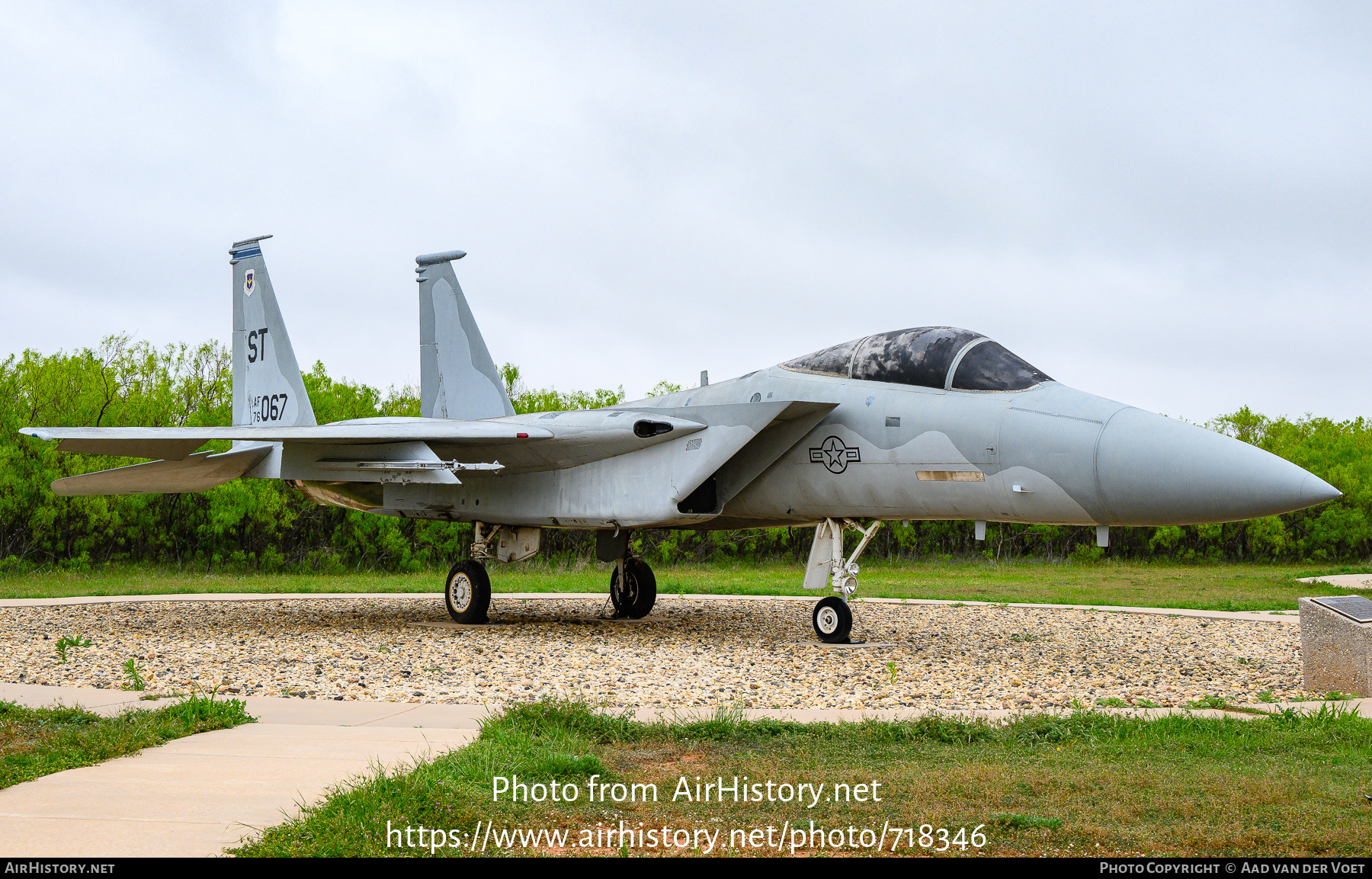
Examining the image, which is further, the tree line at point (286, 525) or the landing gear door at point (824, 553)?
the tree line at point (286, 525)

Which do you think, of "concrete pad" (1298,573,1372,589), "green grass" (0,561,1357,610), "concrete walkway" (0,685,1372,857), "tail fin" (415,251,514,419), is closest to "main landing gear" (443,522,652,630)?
"tail fin" (415,251,514,419)

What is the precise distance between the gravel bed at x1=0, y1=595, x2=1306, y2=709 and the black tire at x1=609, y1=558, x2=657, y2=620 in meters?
0.41

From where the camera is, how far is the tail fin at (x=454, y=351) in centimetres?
1538

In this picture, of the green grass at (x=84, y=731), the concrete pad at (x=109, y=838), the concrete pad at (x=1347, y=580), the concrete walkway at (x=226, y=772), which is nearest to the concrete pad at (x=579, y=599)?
the concrete walkway at (x=226, y=772)

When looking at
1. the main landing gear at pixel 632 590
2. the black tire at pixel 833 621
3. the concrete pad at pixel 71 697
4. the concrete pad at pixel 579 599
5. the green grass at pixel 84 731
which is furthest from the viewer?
the concrete pad at pixel 579 599

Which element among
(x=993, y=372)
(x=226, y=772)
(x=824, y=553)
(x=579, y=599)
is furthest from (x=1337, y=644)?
(x=579, y=599)

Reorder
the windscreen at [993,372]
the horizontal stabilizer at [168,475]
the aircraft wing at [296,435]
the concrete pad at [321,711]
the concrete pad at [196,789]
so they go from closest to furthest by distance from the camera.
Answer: the concrete pad at [196,789] < the concrete pad at [321,711] < the windscreen at [993,372] < the aircraft wing at [296,435] < the horizontal stabilizer at [168,475]

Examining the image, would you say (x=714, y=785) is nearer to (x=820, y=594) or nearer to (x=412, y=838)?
(x=412, y=838)

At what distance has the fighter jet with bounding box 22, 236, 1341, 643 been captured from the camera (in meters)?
8.54

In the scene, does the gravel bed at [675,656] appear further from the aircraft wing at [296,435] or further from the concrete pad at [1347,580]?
the concrete pad at [1347,580]

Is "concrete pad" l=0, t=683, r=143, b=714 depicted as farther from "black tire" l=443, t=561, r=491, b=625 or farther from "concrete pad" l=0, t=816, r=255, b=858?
"black tire" l=443, t=561, r=491, b=625

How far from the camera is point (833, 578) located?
10516 mm

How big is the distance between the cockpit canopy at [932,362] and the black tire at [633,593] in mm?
4509
